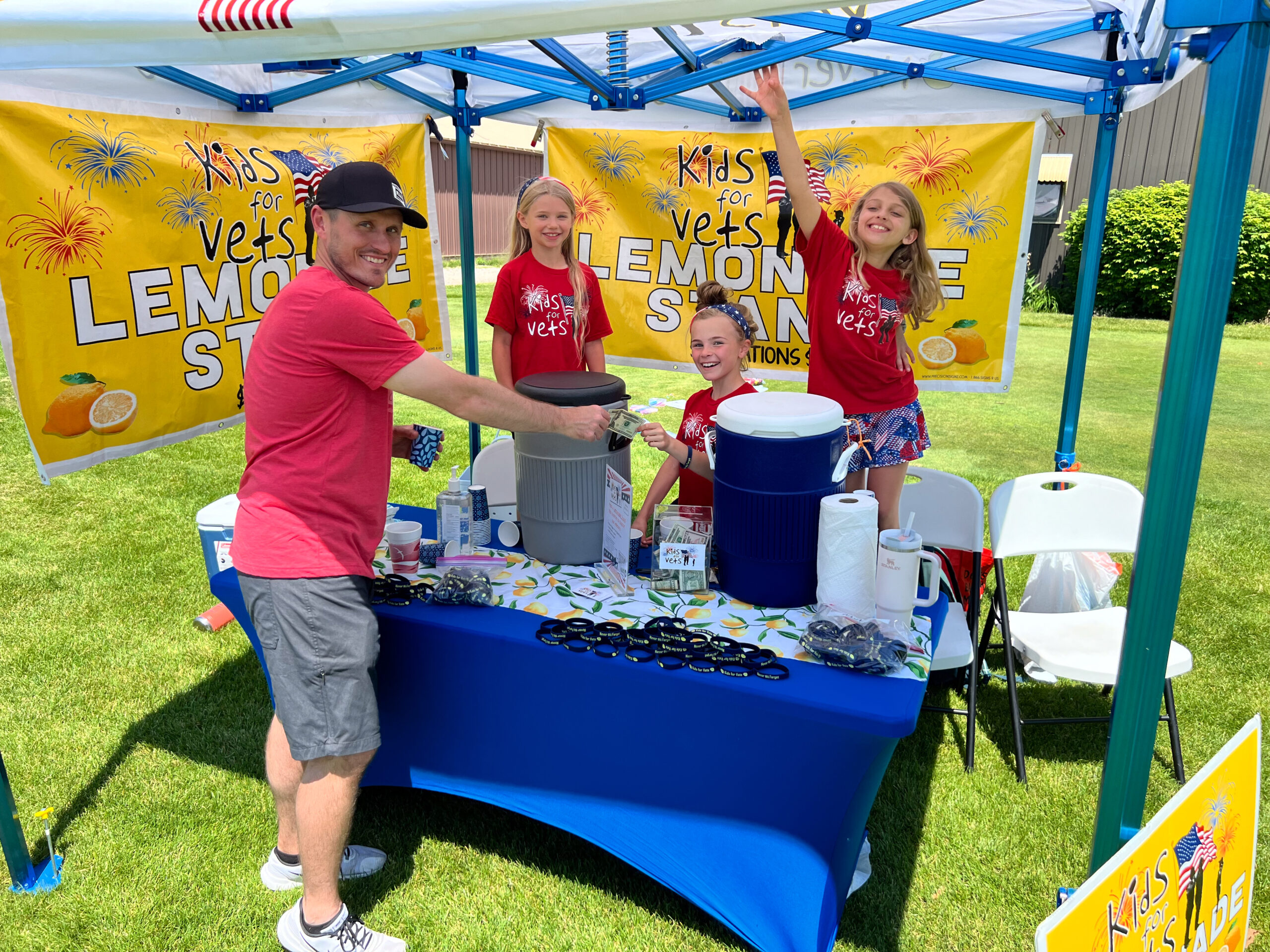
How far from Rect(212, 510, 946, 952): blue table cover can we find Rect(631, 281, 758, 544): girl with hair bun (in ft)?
1.98

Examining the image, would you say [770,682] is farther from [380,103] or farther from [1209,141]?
[380,103]

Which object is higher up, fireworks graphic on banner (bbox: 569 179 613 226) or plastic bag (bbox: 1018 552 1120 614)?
fireworks graphic on banner (bbox: 569 179 613 226)

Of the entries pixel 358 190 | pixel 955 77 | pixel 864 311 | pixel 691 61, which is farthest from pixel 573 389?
pixel 955 77

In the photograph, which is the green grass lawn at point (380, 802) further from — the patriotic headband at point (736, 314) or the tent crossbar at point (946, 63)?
the tent crossbar at point (946, 63)

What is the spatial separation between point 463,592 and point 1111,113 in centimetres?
302

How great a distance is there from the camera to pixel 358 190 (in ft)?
6.53

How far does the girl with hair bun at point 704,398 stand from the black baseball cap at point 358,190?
3.11ft

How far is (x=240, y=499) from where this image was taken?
2.15 metres

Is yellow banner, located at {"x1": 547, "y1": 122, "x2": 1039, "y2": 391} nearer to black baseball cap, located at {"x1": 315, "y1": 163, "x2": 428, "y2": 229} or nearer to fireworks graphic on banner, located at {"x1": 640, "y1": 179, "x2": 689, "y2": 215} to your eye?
fireworks graphic on banner, located at {"x1": 640, "y1": 179, "x2": 689, "y2": 215}

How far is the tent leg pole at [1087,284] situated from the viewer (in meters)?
3.50

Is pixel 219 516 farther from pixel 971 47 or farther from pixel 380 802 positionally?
pixel 971 47

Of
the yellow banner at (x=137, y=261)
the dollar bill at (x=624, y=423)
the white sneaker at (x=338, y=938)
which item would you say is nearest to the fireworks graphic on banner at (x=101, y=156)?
the yellow banner at (x=137, y=261)

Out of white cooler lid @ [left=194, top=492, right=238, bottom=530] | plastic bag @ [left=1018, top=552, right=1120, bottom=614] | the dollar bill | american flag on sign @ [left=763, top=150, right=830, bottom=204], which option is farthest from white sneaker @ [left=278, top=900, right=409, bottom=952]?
plastic bag @ [left=1018, top=552, right=1120, bottom=614]

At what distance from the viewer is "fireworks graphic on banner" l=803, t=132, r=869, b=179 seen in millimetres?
4148
